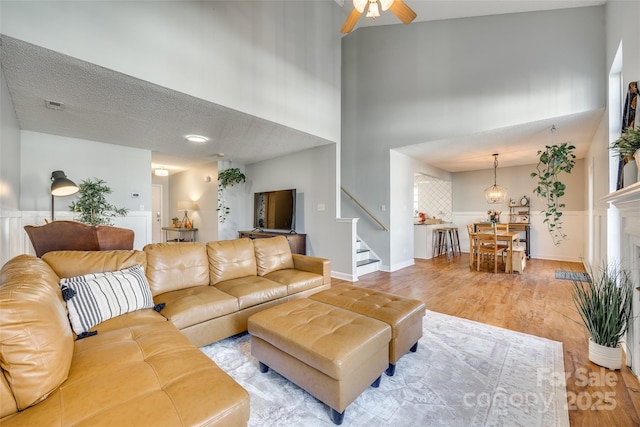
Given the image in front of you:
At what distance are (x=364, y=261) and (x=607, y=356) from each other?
358 centimetres

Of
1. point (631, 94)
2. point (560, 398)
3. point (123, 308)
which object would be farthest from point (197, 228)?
point (631, 94)

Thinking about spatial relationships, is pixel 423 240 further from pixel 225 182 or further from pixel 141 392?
pixel 141 392

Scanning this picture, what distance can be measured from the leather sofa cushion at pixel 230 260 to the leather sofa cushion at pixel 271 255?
77 mm

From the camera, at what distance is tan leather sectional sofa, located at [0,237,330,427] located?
0.92 metres

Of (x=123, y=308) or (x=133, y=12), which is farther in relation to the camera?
(x=133, y=12)

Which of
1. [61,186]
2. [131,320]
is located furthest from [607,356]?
[61,186]

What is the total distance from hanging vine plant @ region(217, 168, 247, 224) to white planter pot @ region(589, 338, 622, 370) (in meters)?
6.00

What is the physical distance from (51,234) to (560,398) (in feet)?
13.0

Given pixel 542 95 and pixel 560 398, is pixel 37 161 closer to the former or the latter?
pixel 560 398

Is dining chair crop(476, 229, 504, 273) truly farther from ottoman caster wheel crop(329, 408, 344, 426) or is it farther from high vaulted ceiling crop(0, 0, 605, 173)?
ottoman caster wheel crop(329, 408, 344, 426)

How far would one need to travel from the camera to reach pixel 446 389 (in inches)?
67.1

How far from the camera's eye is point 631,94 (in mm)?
2156

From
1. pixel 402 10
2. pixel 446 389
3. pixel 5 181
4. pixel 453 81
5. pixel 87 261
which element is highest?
pixel 453 81

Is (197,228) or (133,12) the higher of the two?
(133,12)
